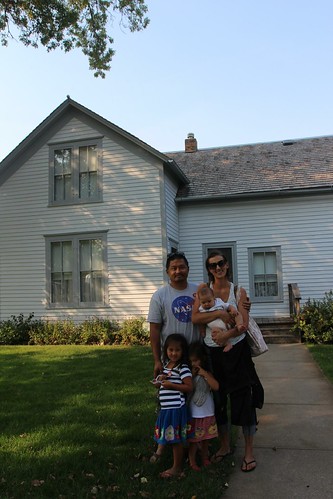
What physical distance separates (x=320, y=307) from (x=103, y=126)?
312 inches

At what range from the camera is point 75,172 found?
13.2m

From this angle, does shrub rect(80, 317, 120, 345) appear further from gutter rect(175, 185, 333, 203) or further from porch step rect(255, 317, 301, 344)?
gutter rect(175, 185, 333, 203)

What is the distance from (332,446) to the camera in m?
4.21

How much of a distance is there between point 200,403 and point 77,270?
9.75 metres

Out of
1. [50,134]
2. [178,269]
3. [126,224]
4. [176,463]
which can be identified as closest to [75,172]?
[50,134]

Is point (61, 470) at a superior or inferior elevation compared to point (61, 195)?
inferior

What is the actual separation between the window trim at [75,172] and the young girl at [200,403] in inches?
384

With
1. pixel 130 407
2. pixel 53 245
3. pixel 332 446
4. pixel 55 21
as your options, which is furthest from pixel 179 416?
pixel 55 21

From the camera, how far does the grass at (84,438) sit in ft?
11.1

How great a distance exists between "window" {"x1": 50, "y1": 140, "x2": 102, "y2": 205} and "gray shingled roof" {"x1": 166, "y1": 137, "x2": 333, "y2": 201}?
269 centimetres

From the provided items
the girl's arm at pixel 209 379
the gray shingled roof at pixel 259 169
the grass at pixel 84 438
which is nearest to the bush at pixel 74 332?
the grass at pixel 84 438

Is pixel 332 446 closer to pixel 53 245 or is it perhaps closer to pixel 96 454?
pixel 96 454

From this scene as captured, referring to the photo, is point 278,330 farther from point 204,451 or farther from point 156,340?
point 156,340

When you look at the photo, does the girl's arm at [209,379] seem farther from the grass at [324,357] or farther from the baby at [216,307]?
the grass at [324,357]
